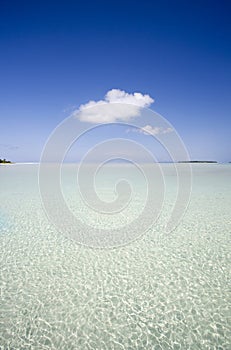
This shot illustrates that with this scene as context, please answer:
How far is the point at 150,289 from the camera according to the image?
302 centimetres

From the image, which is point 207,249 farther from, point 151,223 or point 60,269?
point 60,269

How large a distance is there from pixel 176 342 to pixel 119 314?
0.70 m

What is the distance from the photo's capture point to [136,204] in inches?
320

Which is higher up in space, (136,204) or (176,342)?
(136,204)

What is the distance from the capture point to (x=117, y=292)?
9.75 ft

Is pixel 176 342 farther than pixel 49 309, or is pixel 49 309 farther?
pixel 49 309

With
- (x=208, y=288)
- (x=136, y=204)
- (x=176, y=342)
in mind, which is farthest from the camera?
(x=136, y=204)

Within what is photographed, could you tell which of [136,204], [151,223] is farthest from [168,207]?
[151,223]

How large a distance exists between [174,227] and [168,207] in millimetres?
2081

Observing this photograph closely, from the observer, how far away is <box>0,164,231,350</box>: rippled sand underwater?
2240 millimetres

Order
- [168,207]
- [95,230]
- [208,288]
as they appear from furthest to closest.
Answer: [168,207] < [95,230] < [208,288]

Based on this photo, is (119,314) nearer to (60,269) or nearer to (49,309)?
(49,309)

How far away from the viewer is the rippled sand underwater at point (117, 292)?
224 centimetres

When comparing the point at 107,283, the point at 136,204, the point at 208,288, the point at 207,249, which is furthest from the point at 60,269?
the point at 136,204
